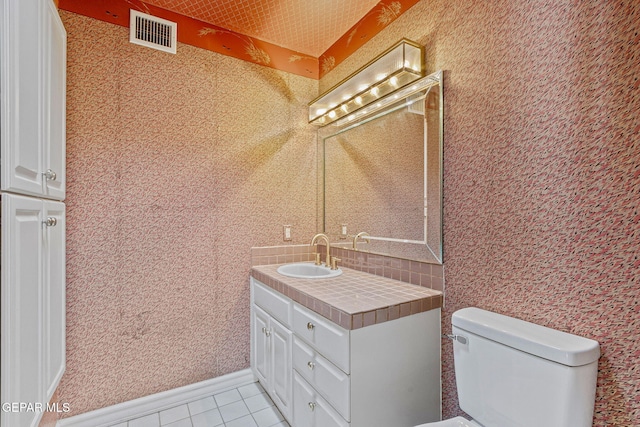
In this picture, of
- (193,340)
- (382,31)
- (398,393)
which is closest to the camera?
(398,393)

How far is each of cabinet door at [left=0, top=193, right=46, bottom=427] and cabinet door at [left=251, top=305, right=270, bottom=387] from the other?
1059 mm

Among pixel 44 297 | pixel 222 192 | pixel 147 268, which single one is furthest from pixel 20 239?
pixel 222 192

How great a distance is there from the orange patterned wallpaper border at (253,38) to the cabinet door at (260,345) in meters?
1.84

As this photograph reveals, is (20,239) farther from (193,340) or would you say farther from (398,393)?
(398,393)

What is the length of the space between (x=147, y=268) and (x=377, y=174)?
5.18 ft

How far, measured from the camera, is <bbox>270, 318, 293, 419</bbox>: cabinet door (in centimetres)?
160

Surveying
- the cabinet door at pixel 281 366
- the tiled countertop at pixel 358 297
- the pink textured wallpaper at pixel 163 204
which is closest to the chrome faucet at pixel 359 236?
the tiled countertop at pixel 358 297

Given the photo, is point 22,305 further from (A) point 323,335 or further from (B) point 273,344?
(B) point 273,344

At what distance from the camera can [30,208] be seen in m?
1.00

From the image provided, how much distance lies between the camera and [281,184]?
7.52 feet

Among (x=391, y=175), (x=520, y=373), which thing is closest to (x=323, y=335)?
(x=520, y=373)

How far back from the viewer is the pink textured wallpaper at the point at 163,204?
168 centimetres

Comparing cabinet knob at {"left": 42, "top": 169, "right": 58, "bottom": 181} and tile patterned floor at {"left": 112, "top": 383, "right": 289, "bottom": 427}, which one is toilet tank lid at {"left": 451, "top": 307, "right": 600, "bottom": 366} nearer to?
tile patterned floor at {"left": 112, "top": 383, "right": 289, "bottom": 427}

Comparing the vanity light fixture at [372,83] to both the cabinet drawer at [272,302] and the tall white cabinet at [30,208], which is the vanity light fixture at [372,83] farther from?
the tall white cabinet at [30,208]
